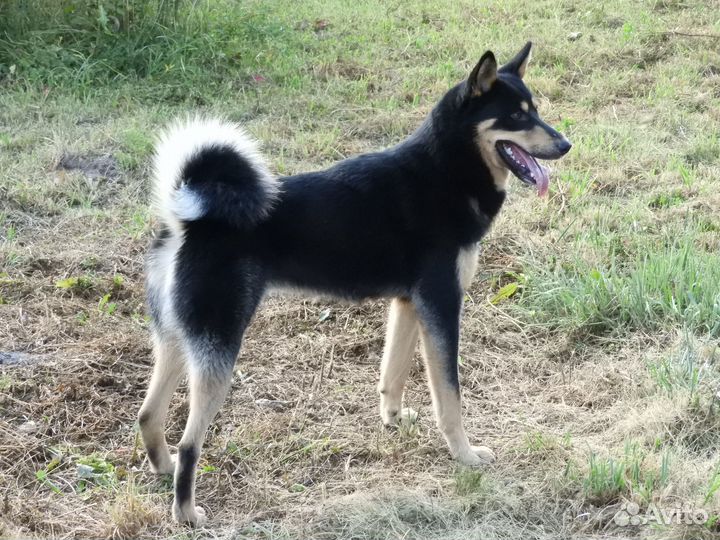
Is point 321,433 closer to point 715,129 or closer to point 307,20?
point 715,129

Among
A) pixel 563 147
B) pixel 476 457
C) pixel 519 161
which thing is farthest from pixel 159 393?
pixel 563 147

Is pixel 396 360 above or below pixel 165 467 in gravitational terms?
above

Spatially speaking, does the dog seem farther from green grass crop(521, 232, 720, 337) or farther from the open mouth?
green grass crop(521, 232, 720, 337)

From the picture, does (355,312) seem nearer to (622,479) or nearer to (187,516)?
(187,516)

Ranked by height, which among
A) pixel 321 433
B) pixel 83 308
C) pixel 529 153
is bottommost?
pixel 83 308

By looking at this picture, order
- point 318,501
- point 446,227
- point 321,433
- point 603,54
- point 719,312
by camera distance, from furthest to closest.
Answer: point 603,54, point 719,312, point 321,433, point 446,227, point 318,501

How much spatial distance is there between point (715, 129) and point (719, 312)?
2.71 metres

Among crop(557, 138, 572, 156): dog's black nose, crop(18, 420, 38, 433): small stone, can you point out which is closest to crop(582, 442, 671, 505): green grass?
crop(557, 138, 572, 156): dog's black nose

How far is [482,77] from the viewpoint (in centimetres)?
328

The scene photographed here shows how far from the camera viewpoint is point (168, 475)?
10.7ft

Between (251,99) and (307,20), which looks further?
(307,20)

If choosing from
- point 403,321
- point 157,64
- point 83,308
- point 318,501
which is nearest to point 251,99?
point 157,64

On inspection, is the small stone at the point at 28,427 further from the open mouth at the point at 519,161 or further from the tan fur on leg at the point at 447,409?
the open mouth at the point at 519,161

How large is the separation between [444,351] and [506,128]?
86 cm
